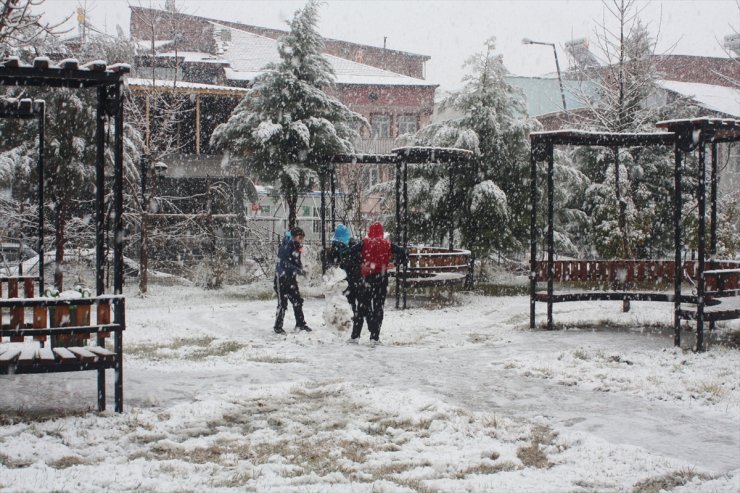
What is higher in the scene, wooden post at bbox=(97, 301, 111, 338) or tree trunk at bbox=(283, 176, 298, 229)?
tree trunk at bbox=(283, 176, 298, 229)

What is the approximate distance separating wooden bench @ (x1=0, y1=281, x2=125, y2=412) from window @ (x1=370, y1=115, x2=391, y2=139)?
36473 mm

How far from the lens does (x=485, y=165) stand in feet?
68.1

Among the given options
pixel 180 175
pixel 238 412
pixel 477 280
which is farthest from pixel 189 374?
pixel 180 175

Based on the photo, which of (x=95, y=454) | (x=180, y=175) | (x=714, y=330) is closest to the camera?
(x=95, y=454)

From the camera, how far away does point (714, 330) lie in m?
12.6

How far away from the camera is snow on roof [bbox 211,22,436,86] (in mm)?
39938

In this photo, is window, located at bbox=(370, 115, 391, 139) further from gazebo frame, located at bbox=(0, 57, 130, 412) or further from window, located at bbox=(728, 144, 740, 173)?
gazebo frame, located at bbox=(0, 57, 130, 412)

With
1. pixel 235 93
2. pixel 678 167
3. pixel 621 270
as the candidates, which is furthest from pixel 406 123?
pixel 678 167

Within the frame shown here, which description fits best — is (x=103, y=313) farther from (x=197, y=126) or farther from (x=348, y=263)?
(x=197, y=126)

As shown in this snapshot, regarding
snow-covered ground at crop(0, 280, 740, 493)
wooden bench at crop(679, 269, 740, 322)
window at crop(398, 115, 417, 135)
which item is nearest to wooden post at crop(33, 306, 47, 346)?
snow-covered ground at crop(0, 280, 740, 493)

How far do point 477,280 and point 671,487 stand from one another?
16.8m

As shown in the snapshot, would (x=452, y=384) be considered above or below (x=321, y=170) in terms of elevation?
below

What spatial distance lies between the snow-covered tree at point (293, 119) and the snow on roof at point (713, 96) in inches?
789

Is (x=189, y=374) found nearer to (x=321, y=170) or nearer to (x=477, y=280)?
(x=321, y=170)
